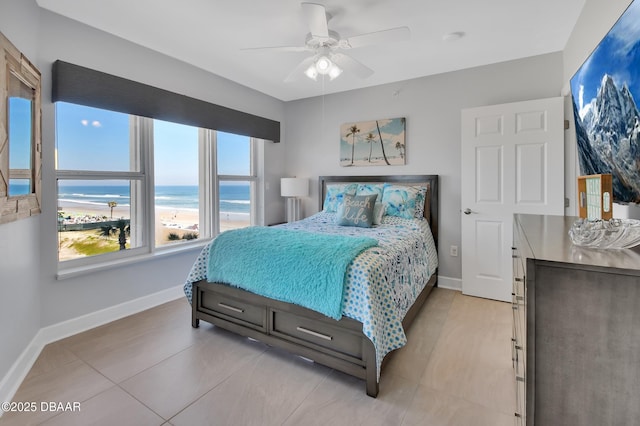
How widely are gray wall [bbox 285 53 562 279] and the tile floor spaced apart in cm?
153

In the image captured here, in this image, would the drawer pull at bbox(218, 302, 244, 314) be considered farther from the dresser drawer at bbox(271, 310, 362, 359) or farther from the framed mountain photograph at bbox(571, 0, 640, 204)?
the framed mountain photograph at bbox(571, 0, 640, 204)

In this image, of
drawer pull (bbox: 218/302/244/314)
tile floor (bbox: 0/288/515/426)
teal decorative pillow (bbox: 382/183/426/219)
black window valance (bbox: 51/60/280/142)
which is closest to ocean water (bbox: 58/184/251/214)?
black window valance (bbox: 51/60/280/142)

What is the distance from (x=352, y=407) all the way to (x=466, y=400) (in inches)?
Result: 25.4

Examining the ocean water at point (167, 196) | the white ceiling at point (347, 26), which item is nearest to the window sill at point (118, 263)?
the ocean water at point (167, 196)

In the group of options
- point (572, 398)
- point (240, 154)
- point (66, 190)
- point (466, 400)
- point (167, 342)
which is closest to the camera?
point (572, 398)

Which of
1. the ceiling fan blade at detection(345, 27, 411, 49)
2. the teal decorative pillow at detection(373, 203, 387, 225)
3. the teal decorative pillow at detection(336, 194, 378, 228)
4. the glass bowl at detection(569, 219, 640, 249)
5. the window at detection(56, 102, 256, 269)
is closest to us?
the glass bowl at detection(569, 219, 640, 249)

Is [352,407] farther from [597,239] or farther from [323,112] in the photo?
[323,112]

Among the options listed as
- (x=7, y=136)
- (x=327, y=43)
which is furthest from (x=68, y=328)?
(x=327, y=43)

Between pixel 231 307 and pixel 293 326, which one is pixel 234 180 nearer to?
pixel 231 307

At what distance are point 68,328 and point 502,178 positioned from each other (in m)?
4.10

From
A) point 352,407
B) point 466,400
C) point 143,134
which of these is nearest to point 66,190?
point 143,134

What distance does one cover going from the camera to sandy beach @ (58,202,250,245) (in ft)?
8.20

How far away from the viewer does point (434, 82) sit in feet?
11.3

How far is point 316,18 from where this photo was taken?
74.5 inches
